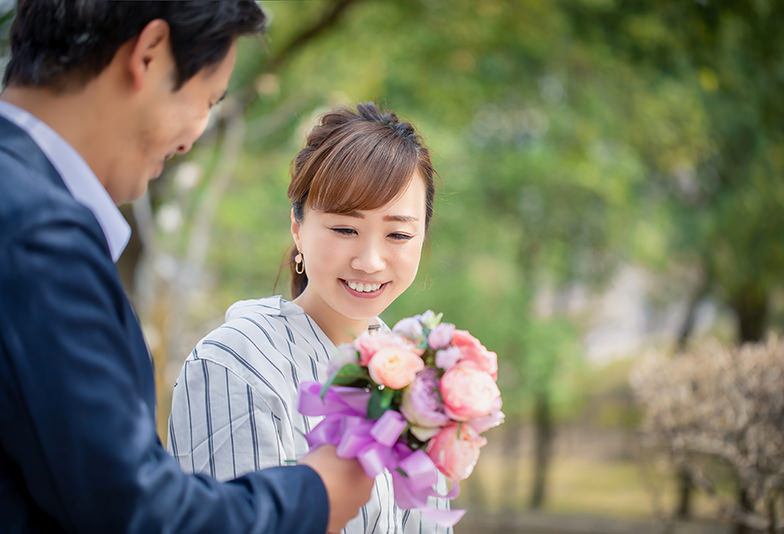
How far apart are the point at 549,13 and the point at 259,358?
280 inches

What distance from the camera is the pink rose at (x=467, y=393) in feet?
4.31

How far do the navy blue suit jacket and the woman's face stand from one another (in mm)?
973

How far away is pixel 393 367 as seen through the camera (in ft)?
4.31

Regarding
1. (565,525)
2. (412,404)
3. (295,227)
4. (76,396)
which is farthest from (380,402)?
(565,525)

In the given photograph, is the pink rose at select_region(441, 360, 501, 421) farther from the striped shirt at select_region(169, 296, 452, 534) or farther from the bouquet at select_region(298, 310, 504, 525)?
the striped shirt at select_region(169, 296, 452, 534)

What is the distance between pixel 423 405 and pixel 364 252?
70cm

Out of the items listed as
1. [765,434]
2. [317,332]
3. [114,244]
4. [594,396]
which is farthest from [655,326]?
[114,244]

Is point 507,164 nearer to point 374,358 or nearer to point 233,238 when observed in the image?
point 233,238

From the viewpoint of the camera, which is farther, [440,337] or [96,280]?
[440,337]

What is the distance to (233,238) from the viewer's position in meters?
12.3

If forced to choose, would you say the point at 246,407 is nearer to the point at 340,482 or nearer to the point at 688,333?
the point at 340,482

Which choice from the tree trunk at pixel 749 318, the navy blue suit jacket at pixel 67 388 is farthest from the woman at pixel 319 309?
the tree trunk at pixel 749 318

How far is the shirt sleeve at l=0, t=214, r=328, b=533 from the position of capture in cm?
89

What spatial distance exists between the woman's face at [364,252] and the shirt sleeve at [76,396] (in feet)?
3.24
